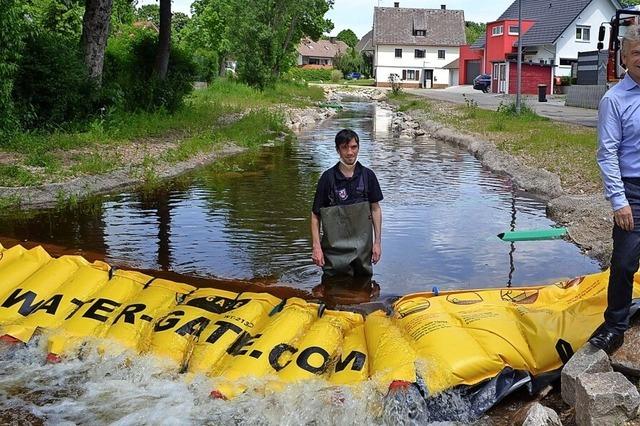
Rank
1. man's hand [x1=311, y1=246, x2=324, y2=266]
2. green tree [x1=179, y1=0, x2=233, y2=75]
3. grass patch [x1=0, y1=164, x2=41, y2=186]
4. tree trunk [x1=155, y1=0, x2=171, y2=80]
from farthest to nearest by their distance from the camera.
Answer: green tree [x1=179, y1=0, x2=233, y2=75], tree trunk [x1=155, y1=0, x2=171, y2=80], grass patch [x1=0, y1=164, x2=41, y2=186], man's hand [x1=311, y1=246, x2=324, y2=266]

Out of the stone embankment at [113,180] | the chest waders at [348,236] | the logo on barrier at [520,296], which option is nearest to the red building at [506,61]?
the stone embankment at [113,180]

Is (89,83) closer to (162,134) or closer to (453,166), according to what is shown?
(162,134)

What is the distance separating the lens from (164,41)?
19.1 m

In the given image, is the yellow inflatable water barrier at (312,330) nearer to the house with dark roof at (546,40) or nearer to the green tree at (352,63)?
the house with dark roof at (546,40)

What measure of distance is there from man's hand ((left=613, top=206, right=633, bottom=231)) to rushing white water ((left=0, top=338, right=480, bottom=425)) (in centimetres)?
134

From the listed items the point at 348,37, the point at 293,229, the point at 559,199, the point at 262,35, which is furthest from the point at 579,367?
the point at 348,37

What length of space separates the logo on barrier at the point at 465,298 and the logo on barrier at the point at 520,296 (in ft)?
0.59

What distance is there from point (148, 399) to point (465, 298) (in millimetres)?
2228

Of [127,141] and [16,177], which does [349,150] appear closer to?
[16,177]

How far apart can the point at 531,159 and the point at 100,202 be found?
322 inches

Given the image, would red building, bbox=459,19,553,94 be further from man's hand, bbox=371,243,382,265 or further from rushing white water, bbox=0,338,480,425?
rushing white water, bbox=0,338,480,425

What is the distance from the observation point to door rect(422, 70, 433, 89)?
70688 millimetres

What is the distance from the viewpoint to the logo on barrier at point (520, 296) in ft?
15.9

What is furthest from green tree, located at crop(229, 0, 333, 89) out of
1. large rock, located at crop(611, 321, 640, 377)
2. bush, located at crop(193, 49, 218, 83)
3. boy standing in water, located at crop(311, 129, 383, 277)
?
large rock, located at crop(611, 321, 640, 377)
